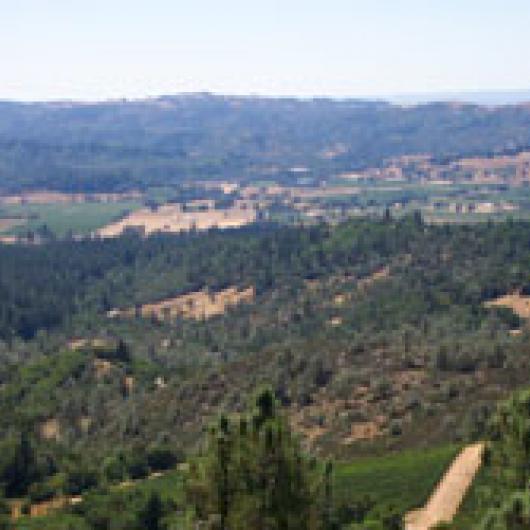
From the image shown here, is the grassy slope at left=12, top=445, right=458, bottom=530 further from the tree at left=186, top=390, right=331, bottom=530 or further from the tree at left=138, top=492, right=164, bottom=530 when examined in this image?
the tree at left=186, top=390, right=331, bottom=530

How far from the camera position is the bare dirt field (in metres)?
174

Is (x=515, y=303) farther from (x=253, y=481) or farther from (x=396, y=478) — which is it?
(x=253, y=481)

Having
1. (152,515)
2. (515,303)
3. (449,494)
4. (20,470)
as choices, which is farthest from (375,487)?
(515,303)

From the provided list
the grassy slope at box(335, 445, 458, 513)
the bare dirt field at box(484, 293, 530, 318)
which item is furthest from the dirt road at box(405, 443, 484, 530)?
the bare dirt field at box(484, 293, 530, 318)

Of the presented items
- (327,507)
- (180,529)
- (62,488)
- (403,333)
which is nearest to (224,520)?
(180,529)

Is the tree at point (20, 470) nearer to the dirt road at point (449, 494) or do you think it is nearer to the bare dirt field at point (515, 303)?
the dirt road at point (449, 494)

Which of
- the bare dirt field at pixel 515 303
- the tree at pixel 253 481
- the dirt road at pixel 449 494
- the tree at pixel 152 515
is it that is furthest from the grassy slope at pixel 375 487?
the bare dirt field at pixel 515 303

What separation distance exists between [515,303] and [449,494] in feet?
357

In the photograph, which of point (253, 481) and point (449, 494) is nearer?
point (253, 481)

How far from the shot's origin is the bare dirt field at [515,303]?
174 meters

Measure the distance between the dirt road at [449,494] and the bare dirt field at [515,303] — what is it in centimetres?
9623

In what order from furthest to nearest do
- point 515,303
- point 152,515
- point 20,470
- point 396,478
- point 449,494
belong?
point 515,303 → point 20,470 → point 396,478 → point 449,494 → point 152,515

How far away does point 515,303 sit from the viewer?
17888 cm

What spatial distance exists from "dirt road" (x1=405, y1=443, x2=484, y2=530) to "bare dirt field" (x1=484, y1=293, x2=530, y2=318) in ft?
316
